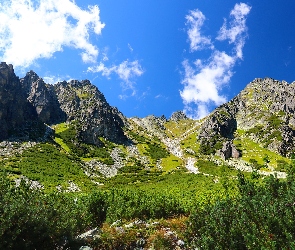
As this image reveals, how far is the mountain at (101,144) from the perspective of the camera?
287 feet

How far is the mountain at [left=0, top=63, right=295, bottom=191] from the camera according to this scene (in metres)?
87.4

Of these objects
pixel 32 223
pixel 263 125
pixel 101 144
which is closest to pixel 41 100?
pixel 101 144

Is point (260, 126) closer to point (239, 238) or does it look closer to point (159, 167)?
point (159, 167)

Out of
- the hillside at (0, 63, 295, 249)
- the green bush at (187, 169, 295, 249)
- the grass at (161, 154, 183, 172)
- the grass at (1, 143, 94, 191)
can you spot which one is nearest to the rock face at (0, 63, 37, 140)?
the hillside at (0, 63, 295, 249)

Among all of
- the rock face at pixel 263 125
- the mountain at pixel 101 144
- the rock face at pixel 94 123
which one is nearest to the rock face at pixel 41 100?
the mountain at pixel 101 144

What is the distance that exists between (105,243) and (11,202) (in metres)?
5.48

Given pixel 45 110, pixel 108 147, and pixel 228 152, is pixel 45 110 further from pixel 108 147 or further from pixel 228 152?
pixel 228 152

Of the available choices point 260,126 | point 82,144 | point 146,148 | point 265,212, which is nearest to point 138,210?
point 265,212

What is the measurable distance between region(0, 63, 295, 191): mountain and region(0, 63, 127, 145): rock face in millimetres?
489

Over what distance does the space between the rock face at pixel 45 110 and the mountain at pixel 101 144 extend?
489 millimetres

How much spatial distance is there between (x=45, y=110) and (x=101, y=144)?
43.6m

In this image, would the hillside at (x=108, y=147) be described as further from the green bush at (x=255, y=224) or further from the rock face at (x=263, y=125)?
the green bush at (x=255, y=224)

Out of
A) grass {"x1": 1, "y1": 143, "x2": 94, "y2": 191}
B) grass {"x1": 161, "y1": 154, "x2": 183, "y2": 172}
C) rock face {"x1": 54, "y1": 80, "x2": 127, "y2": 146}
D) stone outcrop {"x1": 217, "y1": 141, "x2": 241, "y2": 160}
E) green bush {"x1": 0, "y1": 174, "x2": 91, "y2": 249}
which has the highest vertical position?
rock face {"x1": 54, "y1": 80, "x2": 127, "y2": 146}

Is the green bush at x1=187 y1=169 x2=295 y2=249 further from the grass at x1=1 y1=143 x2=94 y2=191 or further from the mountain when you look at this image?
the mountain
